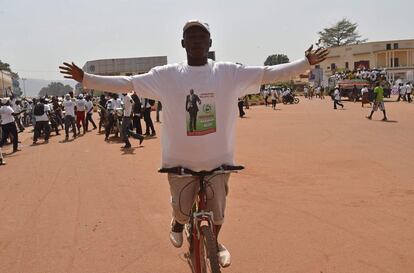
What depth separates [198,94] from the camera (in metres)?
3.42

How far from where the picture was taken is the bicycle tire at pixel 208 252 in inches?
128

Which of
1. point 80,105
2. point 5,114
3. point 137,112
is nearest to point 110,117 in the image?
point 137,112

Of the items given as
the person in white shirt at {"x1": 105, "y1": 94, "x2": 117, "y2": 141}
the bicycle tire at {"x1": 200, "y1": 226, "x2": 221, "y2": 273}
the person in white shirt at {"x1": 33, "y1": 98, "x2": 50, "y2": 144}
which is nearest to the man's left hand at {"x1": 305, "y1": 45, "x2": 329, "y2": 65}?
the bicycle tire at {"x1": 200, "y1": 226, "x2": 221, "y2": 273}

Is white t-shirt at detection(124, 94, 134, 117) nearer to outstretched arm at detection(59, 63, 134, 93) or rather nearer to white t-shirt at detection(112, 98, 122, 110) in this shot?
white t-shirt at detection(112, 98, 122, 110)

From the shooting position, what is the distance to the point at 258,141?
558 inches

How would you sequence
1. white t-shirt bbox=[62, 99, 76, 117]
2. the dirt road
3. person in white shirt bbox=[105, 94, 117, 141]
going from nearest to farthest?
the dirt road → person in white shirt bbox=[105, 94, 117, 141] → white t-shirt bbox=[62, 99, 76, 117]

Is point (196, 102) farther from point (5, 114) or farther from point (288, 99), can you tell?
point (288, 99)

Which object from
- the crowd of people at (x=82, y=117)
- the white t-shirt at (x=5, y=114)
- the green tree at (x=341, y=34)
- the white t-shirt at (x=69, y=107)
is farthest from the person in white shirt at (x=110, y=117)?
the green tree at (x=341, y=34)

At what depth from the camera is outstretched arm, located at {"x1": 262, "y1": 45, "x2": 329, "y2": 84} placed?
373cm

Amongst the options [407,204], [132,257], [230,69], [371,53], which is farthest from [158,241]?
[371,53]

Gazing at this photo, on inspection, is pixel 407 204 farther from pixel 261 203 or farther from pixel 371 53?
pixel 371 53

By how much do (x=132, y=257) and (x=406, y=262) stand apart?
2729mm

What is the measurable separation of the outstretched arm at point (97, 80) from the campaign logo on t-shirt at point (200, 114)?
55 cm

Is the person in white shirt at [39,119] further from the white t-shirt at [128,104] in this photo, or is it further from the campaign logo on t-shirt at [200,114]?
the campaign logo on t-shirt at [200,114]
